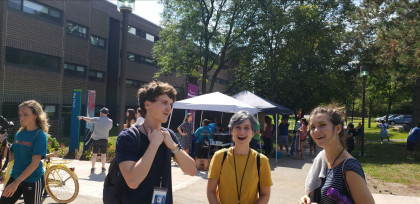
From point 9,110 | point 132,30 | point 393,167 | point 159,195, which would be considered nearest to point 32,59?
point 9,110

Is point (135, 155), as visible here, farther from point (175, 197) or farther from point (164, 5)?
point (164, 5)

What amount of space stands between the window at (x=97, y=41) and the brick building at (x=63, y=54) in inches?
3.5

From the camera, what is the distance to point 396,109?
57.1 m

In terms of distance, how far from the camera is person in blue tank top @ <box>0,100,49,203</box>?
10.8 feet

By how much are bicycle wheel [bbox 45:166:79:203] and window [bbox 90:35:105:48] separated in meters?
22.8

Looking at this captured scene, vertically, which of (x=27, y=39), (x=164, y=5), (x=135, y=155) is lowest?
(x=135, y=155)

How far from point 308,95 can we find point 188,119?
20304mm

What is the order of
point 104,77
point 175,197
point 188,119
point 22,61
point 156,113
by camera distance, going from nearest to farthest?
1. point 156,113
2. point 175,197
3. point 188,119
4. point 22,61
5. point 104,77

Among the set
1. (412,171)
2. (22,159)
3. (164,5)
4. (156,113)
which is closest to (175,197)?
(22,159)

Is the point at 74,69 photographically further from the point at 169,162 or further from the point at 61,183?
the point at 169,162

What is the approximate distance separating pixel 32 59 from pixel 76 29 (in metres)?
5.32

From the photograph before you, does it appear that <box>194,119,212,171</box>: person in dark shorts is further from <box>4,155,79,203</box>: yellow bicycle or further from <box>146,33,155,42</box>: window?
<box>146,33,155,42</box>: window

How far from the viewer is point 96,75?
27.5m

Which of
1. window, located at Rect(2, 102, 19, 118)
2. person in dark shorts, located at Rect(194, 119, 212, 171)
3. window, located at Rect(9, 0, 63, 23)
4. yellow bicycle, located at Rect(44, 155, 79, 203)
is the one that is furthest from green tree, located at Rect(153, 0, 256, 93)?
yellow bicycle, located at Rect(44, 155, 79, 203)
